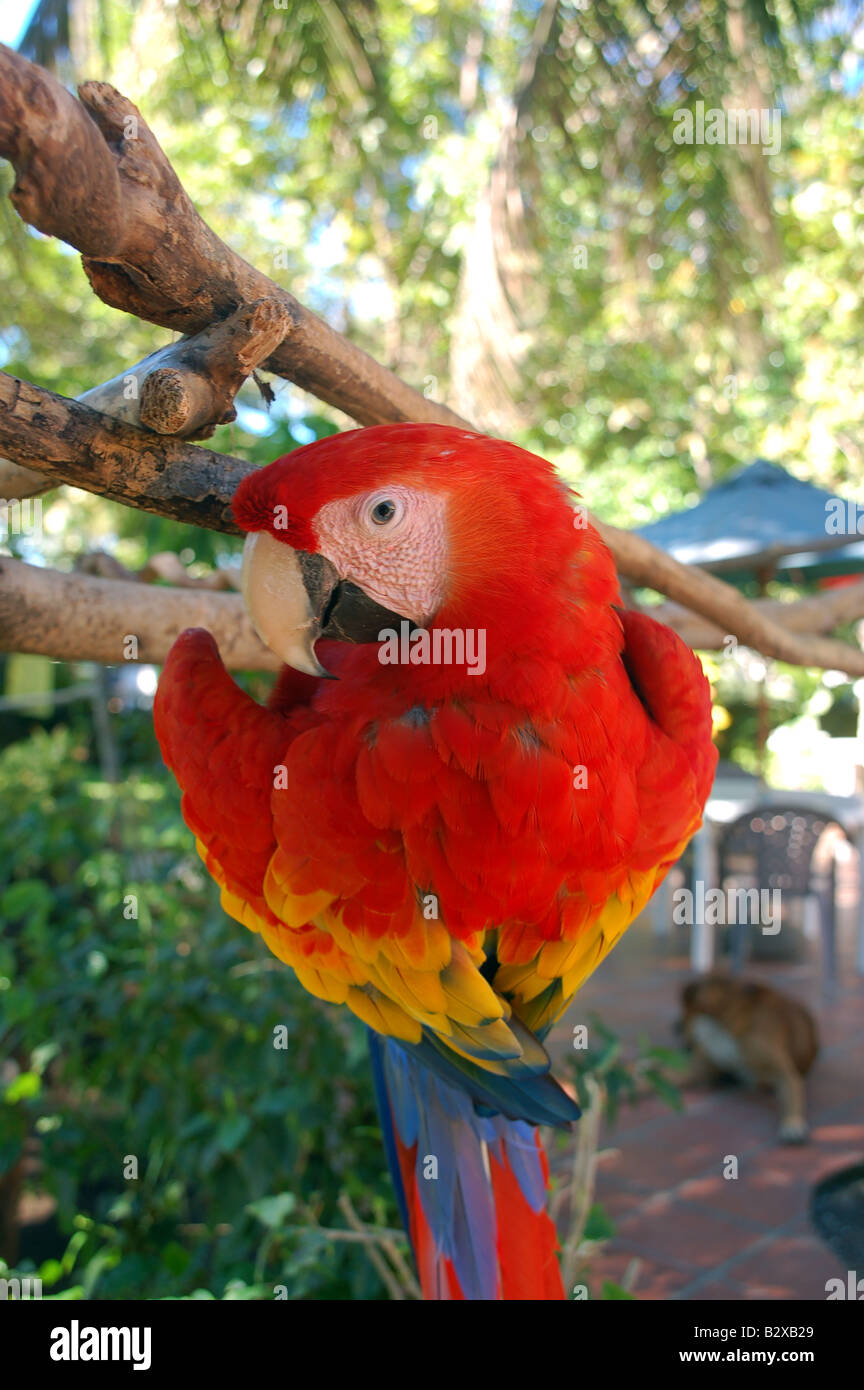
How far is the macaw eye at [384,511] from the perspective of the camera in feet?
2.56

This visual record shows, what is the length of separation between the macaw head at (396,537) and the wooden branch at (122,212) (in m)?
0.15

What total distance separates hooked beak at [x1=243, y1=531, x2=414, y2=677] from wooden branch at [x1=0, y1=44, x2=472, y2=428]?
8.1 inches

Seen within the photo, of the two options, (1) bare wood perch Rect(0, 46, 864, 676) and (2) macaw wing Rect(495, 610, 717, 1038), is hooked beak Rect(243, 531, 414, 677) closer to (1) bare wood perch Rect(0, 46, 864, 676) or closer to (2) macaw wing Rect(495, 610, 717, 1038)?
(1) bare wood perch Rect(0, 46, 864, 676)

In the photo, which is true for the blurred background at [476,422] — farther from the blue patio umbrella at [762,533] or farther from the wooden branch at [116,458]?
the wooden branch at [116,458]

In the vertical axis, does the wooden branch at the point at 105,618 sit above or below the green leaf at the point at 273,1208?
above

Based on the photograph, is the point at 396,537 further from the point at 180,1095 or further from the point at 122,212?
the point at 180,1095

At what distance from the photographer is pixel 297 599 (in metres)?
0.81

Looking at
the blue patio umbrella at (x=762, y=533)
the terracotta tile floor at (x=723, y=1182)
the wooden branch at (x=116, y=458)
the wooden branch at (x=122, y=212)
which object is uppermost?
the blue patio umbrella at (x=762, y=533)

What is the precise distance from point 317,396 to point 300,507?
1.00 feet

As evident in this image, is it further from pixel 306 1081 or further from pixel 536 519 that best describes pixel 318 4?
pixel 306 1081

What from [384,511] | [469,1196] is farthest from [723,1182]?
[384,511]

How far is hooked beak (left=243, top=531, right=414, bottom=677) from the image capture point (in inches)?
31.9

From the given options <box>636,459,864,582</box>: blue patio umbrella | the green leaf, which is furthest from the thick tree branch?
<box>636,459,864,582</box>: blue patio umbrella

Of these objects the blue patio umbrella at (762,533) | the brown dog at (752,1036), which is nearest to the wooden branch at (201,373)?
the blue patio umbrella at (762,533)
